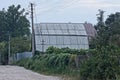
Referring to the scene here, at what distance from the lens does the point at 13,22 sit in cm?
11125

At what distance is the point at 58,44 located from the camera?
71.2 metres

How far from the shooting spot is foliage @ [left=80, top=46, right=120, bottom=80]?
24359 mm

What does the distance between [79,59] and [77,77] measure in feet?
19.3

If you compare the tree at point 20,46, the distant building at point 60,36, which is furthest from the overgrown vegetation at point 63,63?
the tree at point 20,46

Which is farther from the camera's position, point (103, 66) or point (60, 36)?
point (60, 36)

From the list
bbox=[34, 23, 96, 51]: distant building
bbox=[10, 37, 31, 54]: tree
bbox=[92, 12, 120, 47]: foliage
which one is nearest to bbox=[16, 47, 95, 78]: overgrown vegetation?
bbox=[92, 12, 120, 47]: foliage

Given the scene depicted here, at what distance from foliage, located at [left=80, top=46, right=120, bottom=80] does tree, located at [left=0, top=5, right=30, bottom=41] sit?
8265 centimetres

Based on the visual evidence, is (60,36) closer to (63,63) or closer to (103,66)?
(63,63)

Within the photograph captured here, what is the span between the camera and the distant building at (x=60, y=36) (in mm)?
69944

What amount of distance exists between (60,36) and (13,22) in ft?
137

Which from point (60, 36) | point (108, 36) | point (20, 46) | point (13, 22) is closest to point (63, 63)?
point (108, 36)

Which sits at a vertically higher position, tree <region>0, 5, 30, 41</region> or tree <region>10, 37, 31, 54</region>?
tree <region>0, 5, 30, 41</region>

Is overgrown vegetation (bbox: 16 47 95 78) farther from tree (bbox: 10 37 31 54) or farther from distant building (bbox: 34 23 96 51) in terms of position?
tree (bbox: 10 37 31 54)

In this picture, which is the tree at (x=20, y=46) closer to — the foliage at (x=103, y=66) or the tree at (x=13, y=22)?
the tree at (x=13, y=22)
